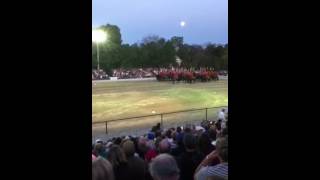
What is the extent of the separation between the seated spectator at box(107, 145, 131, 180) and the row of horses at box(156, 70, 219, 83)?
4.01m

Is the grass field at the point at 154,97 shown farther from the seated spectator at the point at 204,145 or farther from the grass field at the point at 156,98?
the seated spectator at the point at 204,145

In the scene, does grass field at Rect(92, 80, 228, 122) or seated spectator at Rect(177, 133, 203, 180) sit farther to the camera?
grass field at Rect(92, 80, 228, 122)

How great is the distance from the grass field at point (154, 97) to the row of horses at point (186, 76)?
8 cm

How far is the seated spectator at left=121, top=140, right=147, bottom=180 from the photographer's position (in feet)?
6.48

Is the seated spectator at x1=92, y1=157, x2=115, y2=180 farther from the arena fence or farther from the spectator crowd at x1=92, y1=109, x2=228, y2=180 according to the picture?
the arena fence

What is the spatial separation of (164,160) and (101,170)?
0.25 meters

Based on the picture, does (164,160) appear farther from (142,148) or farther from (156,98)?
(156,98)

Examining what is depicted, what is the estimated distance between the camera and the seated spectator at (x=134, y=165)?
6.48 feet

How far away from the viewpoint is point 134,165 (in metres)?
1.98

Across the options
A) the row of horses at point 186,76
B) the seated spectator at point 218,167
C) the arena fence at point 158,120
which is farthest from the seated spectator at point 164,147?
the row of horses at point 186,76

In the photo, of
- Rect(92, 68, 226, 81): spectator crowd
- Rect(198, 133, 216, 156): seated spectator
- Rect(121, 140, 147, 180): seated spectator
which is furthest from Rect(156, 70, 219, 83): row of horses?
Rect(121, 140, 147, 180): seated spectator
